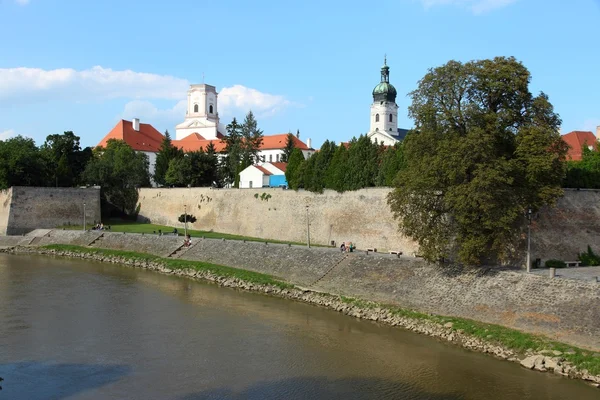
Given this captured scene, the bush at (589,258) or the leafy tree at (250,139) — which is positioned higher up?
the leafy tree at (250,139)

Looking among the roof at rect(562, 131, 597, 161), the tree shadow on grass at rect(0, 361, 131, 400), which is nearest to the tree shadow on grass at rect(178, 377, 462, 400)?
the tree shadow on grass at rect(0, 361, 131, 400)

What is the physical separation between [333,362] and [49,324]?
960cm

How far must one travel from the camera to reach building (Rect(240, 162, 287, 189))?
46.1 metres

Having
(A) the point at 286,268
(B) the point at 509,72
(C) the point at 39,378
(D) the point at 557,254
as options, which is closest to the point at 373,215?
(A) the point at 286,268

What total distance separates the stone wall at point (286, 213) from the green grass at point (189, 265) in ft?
19.7

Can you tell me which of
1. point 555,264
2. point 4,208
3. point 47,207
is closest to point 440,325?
point 555,264

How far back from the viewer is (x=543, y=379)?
14445 millimetres

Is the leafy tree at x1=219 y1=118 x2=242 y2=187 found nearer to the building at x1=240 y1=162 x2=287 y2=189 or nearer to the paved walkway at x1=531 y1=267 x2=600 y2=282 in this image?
the building at x1=240 y1=162 x2=287 y2=189

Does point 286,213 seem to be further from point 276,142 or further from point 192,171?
point 276,142

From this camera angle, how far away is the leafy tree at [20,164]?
142ft

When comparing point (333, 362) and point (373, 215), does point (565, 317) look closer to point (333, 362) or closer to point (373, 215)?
point (333, 362)

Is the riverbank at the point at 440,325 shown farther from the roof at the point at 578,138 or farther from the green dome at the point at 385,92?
the green dome at the point at 385,92

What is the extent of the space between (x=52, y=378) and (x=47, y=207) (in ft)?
107

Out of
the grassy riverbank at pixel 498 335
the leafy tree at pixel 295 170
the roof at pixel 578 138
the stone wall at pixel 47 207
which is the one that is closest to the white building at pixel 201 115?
the stone wall at pixel 47 207
